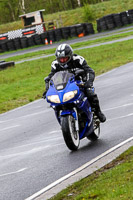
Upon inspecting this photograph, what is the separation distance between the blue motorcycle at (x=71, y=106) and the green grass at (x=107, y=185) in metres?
1.27

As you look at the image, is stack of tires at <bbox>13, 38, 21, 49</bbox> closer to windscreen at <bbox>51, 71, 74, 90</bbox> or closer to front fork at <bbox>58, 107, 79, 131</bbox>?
windscreen at <bbox>51, 71, 74, 90</bbox>

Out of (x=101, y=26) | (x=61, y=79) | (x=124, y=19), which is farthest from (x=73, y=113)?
(x=101, y=26)

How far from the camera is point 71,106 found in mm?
8055

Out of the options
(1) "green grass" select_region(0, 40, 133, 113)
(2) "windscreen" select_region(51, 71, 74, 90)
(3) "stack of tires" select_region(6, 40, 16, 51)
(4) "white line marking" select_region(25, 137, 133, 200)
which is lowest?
(3) "stack of tires" select_region(6, 40, 16, 51)

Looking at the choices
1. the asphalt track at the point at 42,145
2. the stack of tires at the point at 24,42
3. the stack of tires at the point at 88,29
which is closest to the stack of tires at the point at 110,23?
the stack of tires at the point at 88,29

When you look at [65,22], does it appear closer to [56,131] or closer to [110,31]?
[110,31]

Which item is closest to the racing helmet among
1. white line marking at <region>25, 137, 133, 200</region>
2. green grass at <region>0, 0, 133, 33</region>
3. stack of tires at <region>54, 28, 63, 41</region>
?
white line marking at <region>25, 137, 133, 200</region>

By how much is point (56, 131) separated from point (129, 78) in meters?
7.83

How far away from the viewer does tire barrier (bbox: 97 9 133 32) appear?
4555 centimetres

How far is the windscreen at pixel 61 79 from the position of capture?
26.5ft

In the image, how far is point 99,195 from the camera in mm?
5098

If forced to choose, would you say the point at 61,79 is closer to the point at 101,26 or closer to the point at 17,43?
the point at 101,26

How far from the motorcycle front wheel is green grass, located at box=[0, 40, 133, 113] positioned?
9.06 m

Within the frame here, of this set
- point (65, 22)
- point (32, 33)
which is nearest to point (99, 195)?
point (32, 33)
